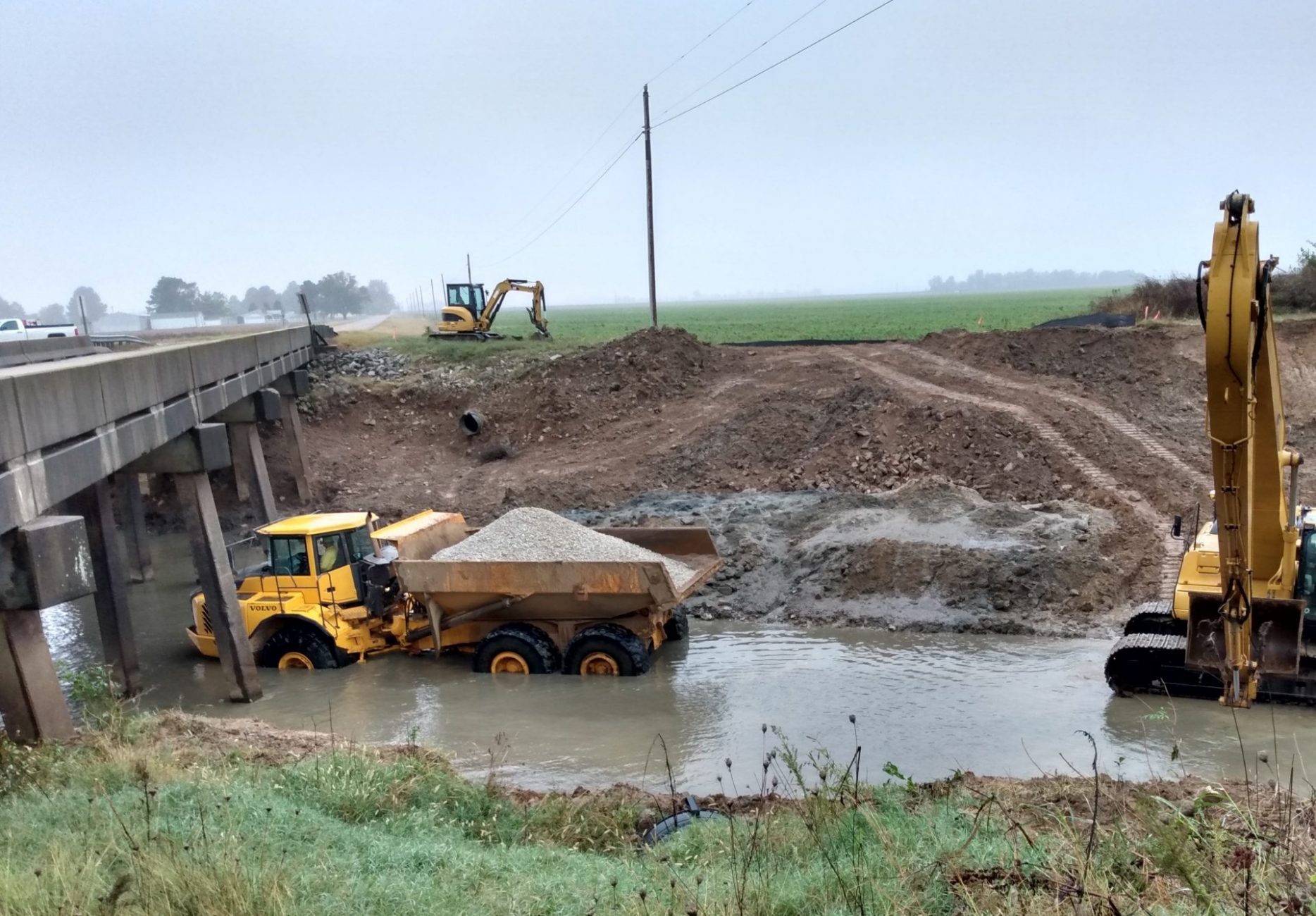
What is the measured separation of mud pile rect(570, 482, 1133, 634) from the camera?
14.4 meters

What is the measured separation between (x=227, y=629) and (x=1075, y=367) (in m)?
20.0

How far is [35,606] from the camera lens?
7.27 meters

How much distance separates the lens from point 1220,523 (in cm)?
818

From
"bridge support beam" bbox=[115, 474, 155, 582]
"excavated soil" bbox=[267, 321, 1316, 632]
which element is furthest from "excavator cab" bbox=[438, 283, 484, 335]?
"bridge support beam" bbox=[115, 474, 155, 582]

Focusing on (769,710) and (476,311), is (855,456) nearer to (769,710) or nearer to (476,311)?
(769,710)

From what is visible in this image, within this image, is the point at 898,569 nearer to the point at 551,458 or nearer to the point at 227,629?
the point at 227,629

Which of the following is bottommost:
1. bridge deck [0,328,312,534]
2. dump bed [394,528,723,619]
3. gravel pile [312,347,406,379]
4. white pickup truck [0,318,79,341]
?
dump bed [394,528,723,619]

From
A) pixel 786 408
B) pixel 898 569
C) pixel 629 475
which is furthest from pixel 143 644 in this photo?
pixel 786 408

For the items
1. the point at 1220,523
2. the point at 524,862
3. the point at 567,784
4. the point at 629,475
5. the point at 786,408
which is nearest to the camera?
the point at 524,862

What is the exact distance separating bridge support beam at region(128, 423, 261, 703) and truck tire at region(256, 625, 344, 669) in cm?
78

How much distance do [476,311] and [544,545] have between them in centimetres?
2360

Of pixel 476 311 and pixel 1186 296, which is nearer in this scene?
pixel 1186 296

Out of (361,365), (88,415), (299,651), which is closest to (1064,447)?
(299,651)

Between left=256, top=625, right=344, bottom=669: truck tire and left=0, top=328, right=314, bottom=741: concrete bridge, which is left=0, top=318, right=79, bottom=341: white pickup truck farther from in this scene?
left=256, top=625, right=344, bottom=669: truck tire
